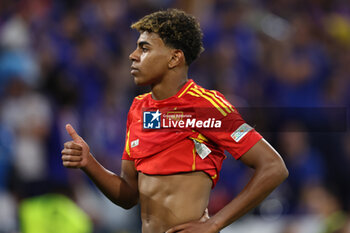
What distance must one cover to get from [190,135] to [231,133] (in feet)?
0.74

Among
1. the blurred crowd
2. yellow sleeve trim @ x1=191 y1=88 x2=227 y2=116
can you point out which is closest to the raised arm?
yellow sleeve trim @ x1=191 y1=88 x2=227 y2=116

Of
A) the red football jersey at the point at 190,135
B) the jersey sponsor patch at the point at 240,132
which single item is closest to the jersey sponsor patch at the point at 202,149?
the red football jersey at the point at 190,135

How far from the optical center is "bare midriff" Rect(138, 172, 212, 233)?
129 inches

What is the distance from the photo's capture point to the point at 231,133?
3238mm

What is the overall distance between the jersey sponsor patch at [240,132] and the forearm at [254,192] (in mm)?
183

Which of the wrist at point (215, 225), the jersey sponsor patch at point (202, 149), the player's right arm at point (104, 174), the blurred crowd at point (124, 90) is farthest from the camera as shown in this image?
the blurred crowd at point (124, 90)

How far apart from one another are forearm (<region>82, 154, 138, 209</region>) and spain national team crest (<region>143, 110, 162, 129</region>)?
0.33 m

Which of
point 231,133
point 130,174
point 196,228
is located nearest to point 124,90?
point 130,174

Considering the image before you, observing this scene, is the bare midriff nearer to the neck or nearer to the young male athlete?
the young male athlete

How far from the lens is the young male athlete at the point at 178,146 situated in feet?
10.4

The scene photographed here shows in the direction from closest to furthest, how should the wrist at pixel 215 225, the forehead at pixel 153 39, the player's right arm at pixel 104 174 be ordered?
the wrist at pixel 215 225
the player's right arm at pixel 104 174
the forehead at pixel 153 39

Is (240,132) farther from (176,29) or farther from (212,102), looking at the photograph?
(176,29)

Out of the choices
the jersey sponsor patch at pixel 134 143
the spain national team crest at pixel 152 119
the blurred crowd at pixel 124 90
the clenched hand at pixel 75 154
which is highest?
the spain national team crest at pixel 152 119

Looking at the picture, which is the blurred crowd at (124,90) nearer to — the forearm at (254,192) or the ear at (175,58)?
the forearm at (254,192)
